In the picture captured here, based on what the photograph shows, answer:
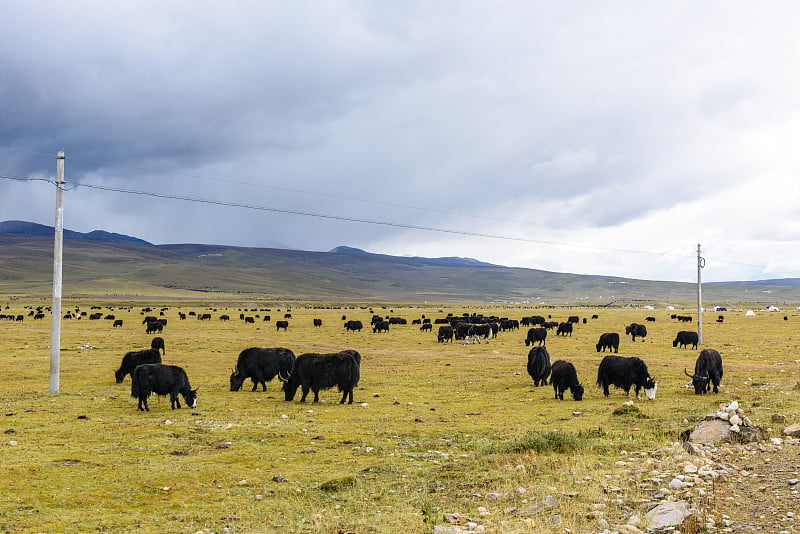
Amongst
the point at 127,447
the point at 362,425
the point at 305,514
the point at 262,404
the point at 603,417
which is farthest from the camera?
the point at 262,404

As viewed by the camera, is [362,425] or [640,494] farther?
[362,425]

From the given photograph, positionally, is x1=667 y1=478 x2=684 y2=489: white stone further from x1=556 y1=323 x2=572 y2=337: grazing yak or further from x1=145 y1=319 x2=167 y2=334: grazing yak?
x1=145 y1=319 x2=167 y2=334: grazing yak

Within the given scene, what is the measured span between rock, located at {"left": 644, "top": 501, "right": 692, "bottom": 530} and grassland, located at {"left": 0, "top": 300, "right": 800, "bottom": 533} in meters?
0.39

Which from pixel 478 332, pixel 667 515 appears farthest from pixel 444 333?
pixel 667 515

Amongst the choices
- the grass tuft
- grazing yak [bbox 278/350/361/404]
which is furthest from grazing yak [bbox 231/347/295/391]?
the grass tuft

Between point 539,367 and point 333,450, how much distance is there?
12.5 metres

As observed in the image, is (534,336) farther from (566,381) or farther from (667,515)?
(667,515)

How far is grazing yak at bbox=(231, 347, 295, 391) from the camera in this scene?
2205 centimetres

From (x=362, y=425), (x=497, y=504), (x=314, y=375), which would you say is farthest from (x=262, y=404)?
(x=497, y=504)

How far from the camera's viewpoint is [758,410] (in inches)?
628

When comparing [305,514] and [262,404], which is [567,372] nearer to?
[262,404]

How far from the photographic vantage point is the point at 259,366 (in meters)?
22.2

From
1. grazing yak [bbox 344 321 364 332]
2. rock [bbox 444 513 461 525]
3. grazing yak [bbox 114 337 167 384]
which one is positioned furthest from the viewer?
grazing yak [bbox 344 321 364 332]

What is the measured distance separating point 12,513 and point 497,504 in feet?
23.4
